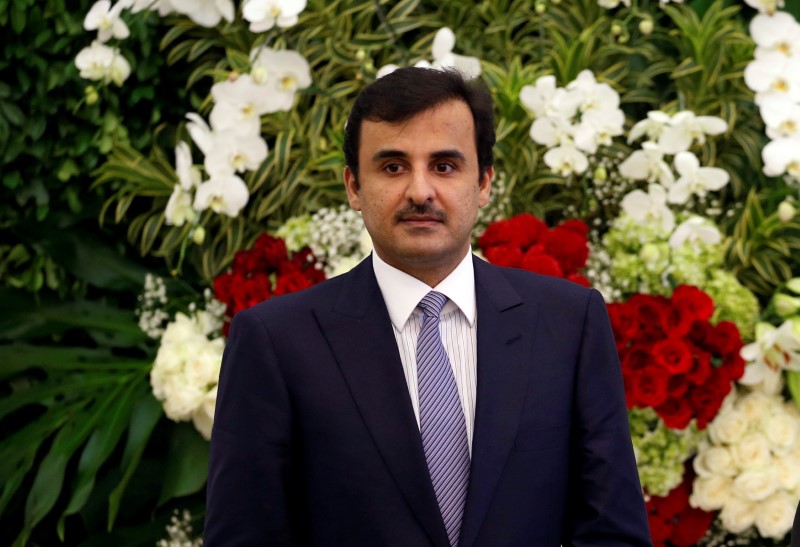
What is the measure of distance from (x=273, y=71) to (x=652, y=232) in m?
1.14

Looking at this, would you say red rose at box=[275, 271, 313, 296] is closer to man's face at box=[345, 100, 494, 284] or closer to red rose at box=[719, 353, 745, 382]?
red rose at box=[719, 353, 745, 382]

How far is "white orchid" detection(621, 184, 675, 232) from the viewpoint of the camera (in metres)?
3.14

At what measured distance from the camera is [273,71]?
3.28m

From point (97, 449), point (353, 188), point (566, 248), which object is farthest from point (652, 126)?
point (97, 449)

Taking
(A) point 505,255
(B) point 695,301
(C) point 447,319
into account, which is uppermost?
(A) point 505,255

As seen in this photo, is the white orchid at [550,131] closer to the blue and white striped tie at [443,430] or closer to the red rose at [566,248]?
the red rose at [566,248]

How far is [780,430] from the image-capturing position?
2957 mm

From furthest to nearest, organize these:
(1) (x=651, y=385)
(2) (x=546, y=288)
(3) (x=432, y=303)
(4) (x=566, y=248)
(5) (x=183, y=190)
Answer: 1. (5) (x=183, y=190)
2. (4) (x=566, y=248)
3. (1) (x=651, y=385)
4. (2) (x=546, y=288)
5. (3) (x=432, y=303)

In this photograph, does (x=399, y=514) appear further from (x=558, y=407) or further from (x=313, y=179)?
(x=313, y=179)

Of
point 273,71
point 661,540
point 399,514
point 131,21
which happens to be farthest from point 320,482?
point 131,21

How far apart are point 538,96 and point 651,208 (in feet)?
1.42

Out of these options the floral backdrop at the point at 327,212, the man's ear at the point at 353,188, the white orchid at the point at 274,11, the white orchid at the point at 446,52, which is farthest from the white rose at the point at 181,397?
the man's ear at the point at 353,188

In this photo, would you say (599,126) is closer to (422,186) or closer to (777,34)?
(777,34)

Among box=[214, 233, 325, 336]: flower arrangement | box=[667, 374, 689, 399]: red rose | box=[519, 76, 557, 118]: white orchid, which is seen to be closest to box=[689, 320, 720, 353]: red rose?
box=[667, 374, 689, 399]: red rose
